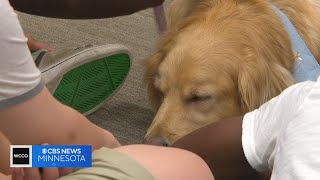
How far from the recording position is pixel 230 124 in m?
1.15

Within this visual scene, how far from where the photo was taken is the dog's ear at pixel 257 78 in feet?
5.08

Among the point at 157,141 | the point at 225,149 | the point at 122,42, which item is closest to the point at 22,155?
the point at 225,149

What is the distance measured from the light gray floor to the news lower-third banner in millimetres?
1207

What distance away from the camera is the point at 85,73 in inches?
74.8

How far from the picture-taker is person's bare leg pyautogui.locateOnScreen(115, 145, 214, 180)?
87 centimetres

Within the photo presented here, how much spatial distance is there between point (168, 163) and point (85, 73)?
3.43 feet

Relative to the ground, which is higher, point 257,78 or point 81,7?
point 81,7

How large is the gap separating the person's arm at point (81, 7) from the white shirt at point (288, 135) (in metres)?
0.78

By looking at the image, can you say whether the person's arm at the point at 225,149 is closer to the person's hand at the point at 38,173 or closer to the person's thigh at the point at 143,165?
the person's thigh at the point at 143,165

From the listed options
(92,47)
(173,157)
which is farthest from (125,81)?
(173,157)

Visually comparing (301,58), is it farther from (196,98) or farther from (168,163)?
(168,163)

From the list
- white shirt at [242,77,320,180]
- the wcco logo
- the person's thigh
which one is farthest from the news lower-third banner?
white shirt at [242,77,320,180]

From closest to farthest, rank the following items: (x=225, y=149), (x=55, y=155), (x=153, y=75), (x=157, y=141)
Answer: (x=55, y=155) < (x=225, y=149) < (x=157, y=141) < (x=153, y=75)

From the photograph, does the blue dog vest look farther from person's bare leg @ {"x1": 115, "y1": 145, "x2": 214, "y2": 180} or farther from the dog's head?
person's bare leg @ {"x1": 115, "y1": 145, "x2": 214, "y2": 180}
